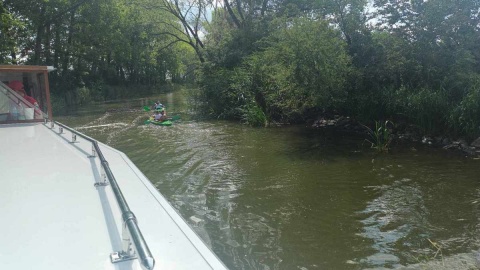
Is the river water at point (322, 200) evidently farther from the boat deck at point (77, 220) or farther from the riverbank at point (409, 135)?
the boat deck at point (77, 220)

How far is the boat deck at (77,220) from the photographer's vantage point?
2.24m

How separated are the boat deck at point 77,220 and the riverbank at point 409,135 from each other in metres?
10.9

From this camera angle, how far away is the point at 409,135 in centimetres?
1398

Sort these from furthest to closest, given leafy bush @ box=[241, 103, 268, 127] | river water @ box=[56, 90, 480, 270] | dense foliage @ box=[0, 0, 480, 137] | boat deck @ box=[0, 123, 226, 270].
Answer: leafy bush @ box=[241, 103, 268, 127], dense foliage @ box=[0, 0, 480, 137], river water @ box=[56, 90, 480, 270], boat deck @ box=[0, 123, 226, 270]

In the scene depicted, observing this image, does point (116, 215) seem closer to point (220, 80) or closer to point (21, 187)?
point (21, 187)

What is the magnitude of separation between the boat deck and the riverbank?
10.9m

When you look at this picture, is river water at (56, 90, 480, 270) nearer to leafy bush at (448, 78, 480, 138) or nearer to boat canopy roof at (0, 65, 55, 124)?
leafy bush at (448, 78, 480, 138)

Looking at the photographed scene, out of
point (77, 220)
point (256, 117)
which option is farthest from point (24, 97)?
point (256, 117)

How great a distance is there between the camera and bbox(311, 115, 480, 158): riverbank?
11883 millimetres

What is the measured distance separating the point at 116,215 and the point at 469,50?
14728 mm

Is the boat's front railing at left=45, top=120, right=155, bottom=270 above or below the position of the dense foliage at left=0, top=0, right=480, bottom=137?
below

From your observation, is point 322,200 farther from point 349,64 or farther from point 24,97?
point 349,64

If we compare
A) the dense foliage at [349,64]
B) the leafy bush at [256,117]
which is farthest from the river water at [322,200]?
the leafy bush at [256,117]

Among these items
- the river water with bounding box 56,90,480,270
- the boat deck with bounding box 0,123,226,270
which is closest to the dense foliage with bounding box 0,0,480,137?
the river water with bounding box 56,90,480,270
